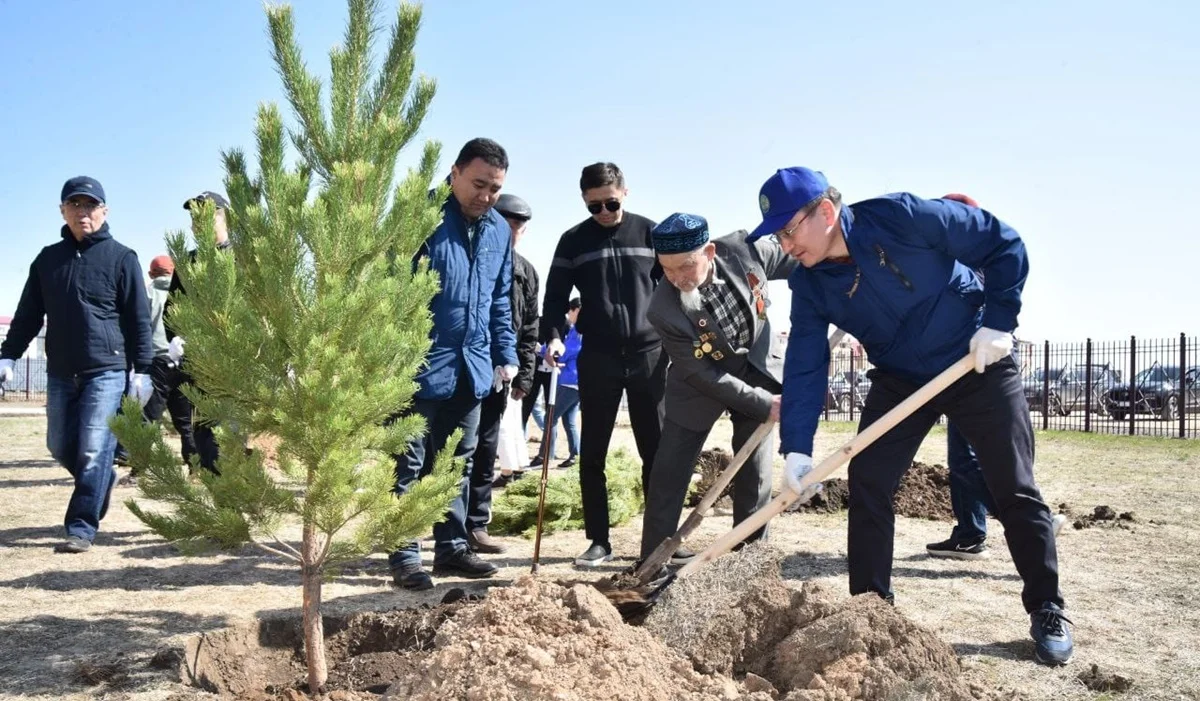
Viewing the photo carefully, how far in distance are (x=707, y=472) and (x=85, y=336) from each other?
5328 mm

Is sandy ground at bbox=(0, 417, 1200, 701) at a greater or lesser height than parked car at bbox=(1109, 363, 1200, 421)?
lesser

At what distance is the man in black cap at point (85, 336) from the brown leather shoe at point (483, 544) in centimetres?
234

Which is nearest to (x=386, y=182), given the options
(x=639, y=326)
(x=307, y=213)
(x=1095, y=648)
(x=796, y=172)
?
(x=307, y=213)

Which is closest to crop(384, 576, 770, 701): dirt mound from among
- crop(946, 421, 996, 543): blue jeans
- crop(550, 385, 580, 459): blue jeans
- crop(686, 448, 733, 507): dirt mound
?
crop(946, 421, 996, 543): blue jeans

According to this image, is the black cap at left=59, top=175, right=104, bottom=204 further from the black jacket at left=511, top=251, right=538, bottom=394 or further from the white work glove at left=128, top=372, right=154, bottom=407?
the black jacket at left=511, top=251, right=538, bottom=394

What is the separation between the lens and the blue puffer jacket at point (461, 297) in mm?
4879

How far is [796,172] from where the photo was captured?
3.75m

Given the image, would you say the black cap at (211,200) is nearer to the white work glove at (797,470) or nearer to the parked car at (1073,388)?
the white work glove at (797,470)

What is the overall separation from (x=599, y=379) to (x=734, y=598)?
231cm

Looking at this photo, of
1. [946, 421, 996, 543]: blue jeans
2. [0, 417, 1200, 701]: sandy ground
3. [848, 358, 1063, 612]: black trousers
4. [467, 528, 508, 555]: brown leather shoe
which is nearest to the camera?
[0, 417, 1200, 701]: sandy ground

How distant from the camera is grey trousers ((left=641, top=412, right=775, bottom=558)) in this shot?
16.1ft

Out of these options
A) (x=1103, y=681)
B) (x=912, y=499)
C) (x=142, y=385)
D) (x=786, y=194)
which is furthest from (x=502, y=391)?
(x=912, y=499)

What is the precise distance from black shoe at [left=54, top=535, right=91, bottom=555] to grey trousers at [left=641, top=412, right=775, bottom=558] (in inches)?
143

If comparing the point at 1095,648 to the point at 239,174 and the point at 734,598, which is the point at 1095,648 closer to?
the point at 734,598
